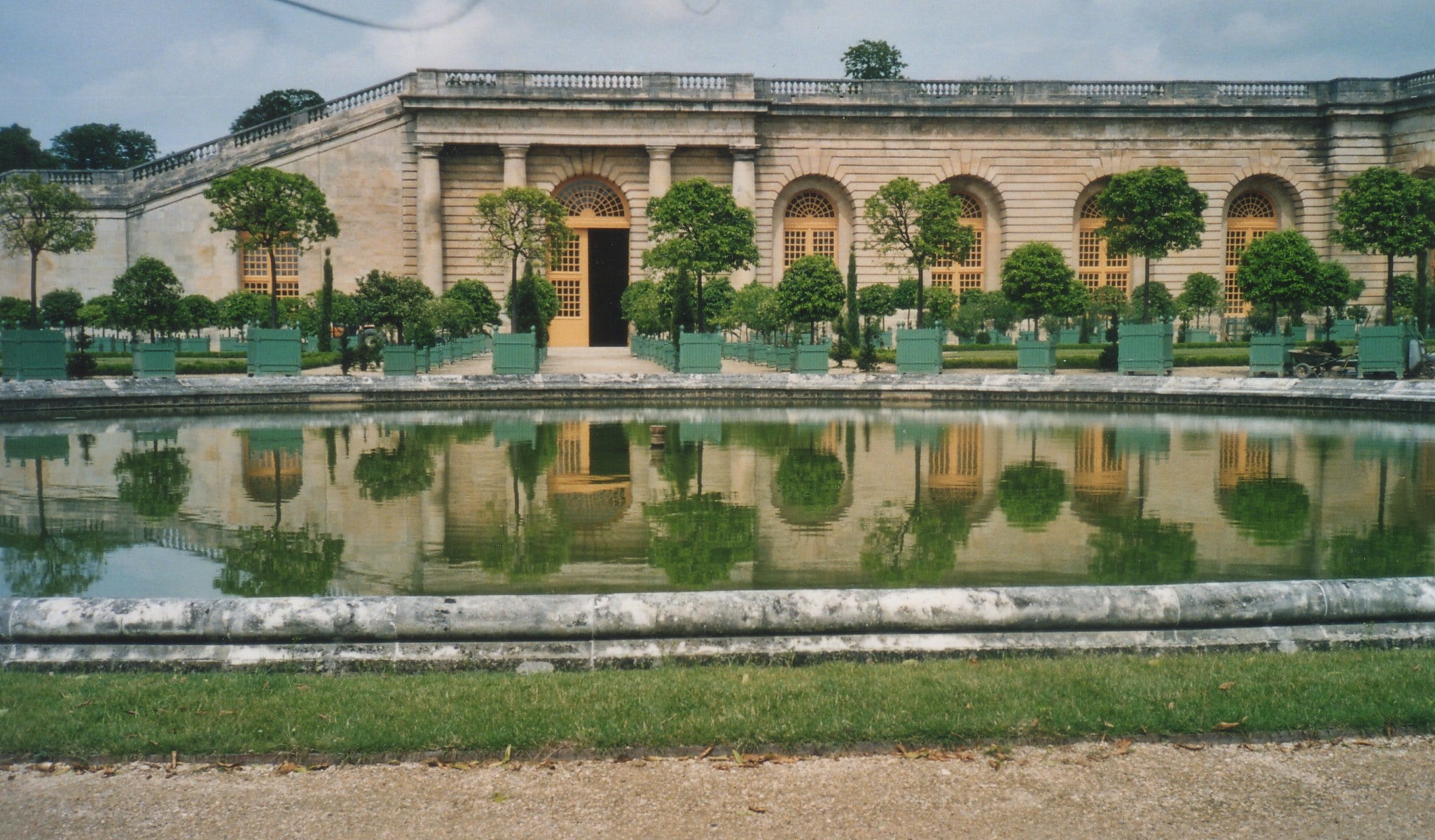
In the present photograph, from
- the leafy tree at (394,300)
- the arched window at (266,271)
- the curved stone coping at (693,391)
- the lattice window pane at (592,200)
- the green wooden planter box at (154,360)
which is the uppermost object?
the lattice window pane at (592,200)

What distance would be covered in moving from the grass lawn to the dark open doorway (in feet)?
138

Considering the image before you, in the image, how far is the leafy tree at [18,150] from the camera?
5494 cm

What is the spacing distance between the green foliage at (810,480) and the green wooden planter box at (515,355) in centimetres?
1504

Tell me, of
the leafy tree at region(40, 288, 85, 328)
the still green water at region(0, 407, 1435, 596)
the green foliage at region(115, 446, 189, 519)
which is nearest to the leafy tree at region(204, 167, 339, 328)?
the leafy tree at region(40, 288, 85, 328)

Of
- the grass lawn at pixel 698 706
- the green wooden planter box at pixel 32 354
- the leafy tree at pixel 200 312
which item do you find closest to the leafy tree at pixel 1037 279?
the green wooden planter box at pixel 32 354

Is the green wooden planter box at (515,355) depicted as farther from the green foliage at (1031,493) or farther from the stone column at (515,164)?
the green foliage at (1031,493)

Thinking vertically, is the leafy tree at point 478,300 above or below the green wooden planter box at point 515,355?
above

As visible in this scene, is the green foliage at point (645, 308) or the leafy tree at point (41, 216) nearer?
the leafy tree at point (41, 216)

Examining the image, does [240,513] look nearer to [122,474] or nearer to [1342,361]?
[122,474]

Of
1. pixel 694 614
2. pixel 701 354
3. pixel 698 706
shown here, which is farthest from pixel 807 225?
pixel 698 706

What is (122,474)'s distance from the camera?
41.1 feet

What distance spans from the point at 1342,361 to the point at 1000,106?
70.0 ft

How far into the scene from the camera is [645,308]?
3578 centimetres

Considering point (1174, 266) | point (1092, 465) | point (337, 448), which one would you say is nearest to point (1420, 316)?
point (1174, 266)
